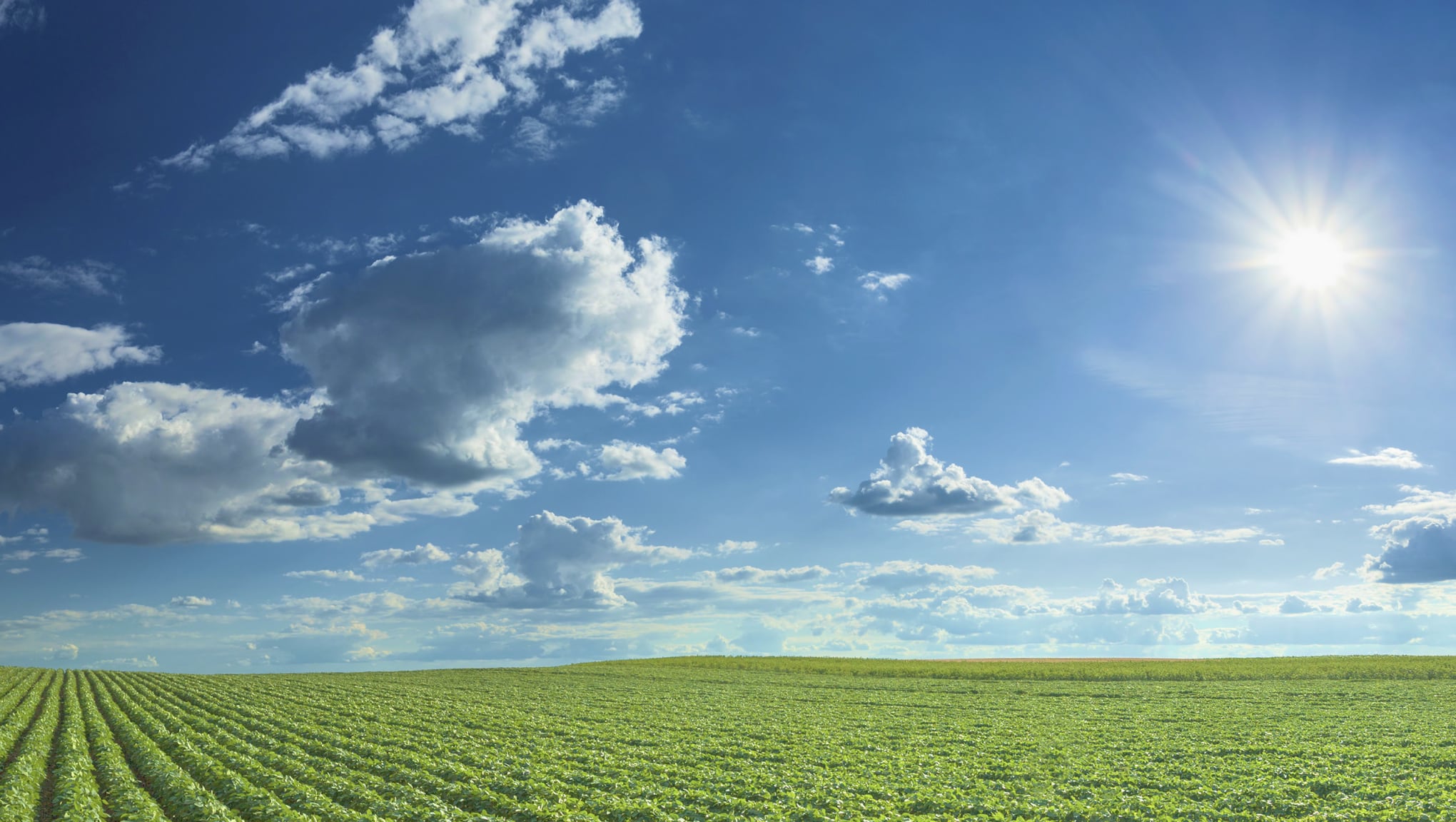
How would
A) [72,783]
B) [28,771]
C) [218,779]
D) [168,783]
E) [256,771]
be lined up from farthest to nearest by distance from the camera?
[28,771] → [256,771] → [218,779] → [168,783] → [72,783]

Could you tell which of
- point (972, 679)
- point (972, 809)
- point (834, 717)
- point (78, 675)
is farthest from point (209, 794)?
point (78, 675)

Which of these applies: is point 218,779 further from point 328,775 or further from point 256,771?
point 328,775

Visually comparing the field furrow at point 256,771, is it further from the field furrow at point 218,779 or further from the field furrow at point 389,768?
the field furrow at point 389,768

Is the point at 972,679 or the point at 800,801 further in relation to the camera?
the point at 972,679

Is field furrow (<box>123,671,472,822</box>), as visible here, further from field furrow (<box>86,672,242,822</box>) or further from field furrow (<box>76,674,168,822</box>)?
field furrow (<box>76,674,168,822</box>)

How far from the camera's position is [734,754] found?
3238 centimetres

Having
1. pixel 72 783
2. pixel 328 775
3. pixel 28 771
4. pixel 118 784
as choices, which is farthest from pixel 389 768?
pixel 28 771

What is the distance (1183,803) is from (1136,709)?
94.2 ft

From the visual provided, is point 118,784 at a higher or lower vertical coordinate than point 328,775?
lower

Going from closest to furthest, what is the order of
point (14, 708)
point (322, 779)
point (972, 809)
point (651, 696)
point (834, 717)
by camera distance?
point (972, 809), point (322, 779), point (834, 717), point (14, 708), point (651, 696)

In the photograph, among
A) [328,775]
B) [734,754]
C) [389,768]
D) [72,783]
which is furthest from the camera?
[734,754]

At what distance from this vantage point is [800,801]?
2316 centimetres

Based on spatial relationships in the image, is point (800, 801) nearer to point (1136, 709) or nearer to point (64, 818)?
point (64, 818)

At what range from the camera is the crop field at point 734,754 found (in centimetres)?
2253
